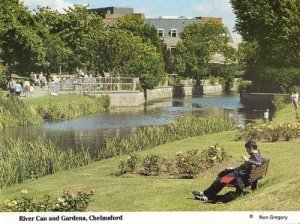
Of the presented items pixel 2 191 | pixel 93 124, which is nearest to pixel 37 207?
pixel 2 191

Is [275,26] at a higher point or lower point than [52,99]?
higher

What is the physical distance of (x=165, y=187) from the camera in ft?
32.6

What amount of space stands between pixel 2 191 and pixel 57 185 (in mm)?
907

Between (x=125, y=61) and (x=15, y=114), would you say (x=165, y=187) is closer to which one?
(x=15, y=114)

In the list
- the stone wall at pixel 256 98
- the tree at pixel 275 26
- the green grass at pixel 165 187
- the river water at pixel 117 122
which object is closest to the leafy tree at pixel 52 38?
the river water at pixel 117 122

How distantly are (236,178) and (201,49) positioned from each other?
41.0 feet

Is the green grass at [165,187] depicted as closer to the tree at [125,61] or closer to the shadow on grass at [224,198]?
the shadow on grass at [224,198]

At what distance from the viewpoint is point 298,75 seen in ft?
92.5

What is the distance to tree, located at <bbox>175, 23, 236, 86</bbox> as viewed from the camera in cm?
1652

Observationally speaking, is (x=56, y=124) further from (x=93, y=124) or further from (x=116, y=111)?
(x=116, y=111)

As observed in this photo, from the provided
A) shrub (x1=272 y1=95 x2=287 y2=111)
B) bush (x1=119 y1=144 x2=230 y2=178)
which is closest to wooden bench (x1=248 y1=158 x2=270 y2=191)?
bush (x1=119 y1=144 x2=230 y2=178)

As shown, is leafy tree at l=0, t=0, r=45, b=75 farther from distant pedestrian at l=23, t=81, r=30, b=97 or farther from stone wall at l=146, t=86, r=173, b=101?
stone wall at l=146, t=86, r=173, b=101

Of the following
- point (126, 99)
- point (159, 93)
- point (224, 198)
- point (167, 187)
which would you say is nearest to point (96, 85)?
point (126, 99)
